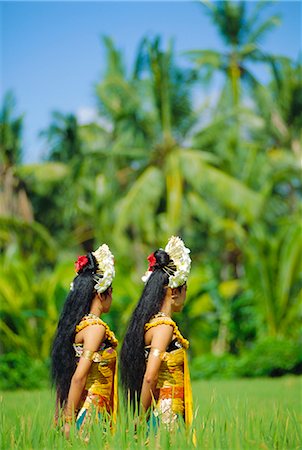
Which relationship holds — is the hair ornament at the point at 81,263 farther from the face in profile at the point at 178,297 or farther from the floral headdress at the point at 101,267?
the face in profile at the point at 178,297

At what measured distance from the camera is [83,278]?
4074mm

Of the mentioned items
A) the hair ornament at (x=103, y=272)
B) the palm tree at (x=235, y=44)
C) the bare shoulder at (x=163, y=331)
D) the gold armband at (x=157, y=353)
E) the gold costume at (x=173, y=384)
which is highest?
the palm tree at (x=235, y=44)

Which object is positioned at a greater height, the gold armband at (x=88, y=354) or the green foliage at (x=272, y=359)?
the green foliage at (x=272, y=359)

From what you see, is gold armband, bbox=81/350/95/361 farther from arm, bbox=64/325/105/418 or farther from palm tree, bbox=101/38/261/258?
palm tree, bbox=101/38/261/258

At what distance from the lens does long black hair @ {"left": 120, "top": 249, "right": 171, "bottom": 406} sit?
391cm

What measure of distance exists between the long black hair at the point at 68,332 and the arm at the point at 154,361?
1.35ft

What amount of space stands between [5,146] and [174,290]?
52.1ft

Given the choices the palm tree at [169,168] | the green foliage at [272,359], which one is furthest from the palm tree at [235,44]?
the green foliage at [272,359]

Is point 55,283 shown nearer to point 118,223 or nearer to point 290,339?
point 290,339

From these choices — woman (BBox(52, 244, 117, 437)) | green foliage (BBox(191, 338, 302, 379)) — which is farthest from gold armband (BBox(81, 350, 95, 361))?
green foliage (BBox(191, 338, 302, 379))

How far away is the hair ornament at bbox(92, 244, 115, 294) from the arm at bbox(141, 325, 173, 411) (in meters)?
0.37

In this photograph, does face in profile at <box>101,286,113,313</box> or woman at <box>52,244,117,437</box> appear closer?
woman at <box>52,244,117,437</box>

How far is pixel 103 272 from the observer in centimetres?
407

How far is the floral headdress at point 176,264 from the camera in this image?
3.97 m
